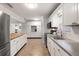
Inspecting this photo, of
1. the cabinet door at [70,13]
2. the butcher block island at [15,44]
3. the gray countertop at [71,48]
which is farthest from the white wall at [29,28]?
the gray countertop at [71,48]

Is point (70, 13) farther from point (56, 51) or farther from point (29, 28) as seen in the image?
point (29, 28)

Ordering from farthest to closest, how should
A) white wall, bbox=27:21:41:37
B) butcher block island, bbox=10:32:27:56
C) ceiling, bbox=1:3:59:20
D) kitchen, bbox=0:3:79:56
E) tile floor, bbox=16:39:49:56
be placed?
white wall, bbox=27:21:41:37 < tile floor, bbox=16:39:49:56 < ceiling, bbox=1:3:59:20 < butcher block island, bbox=10:32:27:56 < kitchen, bbox=0:3:79:56

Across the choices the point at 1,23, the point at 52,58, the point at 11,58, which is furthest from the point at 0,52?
the point at 52,58

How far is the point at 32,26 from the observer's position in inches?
398

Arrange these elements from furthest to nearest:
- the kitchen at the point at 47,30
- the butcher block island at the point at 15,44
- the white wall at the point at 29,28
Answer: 1. the white wall at the point at 29,28
2. the butcher block island at the point at 15,44
3. the kitchen at the point at 47,30

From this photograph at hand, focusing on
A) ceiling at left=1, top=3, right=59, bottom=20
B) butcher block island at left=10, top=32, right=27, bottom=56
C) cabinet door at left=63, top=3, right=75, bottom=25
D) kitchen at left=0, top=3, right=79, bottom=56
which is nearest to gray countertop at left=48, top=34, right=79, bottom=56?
kitchen at left=0, top=3, right=79, bottom=56

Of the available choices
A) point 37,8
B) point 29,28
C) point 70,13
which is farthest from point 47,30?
point 70,13

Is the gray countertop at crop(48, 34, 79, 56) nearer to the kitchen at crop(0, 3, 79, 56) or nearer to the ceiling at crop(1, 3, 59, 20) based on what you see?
the kitchen at crop(0, 3, 79, 56)

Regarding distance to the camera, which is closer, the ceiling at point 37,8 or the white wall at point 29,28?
the ceiling at point 37,8

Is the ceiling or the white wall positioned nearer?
the ceiling

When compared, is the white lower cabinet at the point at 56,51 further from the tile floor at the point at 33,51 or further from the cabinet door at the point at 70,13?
the tile floor at the point at 33,51

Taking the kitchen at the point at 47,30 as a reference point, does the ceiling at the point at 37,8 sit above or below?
above

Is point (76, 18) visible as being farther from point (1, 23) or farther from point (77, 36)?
point (1, 23)

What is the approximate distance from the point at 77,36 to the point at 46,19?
18.5ft
